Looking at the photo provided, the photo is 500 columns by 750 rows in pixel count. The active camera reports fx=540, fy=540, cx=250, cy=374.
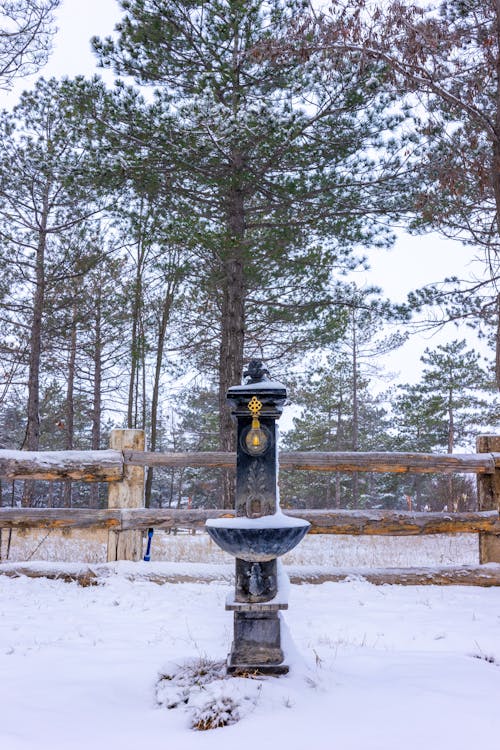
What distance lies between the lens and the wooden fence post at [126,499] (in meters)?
5.66

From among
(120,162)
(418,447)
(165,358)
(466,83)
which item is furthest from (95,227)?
(418,447)

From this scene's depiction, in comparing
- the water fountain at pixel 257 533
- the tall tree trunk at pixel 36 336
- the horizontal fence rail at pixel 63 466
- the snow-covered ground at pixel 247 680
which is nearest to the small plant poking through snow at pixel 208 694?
the snow-covered ground at pixel 247 680

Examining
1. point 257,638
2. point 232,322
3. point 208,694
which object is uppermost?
point 232,322

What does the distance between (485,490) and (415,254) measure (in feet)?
18.5

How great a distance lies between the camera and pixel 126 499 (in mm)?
5766

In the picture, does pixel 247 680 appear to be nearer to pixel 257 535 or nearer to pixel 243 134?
pixel 257 535

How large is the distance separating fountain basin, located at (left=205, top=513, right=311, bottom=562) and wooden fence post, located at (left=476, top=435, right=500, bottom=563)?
377 cm

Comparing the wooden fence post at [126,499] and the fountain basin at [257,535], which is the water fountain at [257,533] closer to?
the fountain basin at [257,535]

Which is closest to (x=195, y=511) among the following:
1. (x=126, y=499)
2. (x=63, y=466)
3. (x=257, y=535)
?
(x=126, y=499)

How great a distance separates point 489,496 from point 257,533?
4.08 m

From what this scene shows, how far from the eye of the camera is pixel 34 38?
656 cm

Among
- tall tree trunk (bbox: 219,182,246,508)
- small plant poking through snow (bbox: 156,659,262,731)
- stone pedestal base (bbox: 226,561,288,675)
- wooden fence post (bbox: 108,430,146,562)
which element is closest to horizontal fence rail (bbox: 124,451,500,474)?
wooden fence post (bbox: 108,430,146,562)

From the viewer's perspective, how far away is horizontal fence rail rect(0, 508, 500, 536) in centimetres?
552

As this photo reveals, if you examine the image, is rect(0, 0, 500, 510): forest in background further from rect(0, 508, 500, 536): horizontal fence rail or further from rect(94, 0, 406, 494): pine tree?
rect(0, 508, 500, 536): horizontal fence rail
